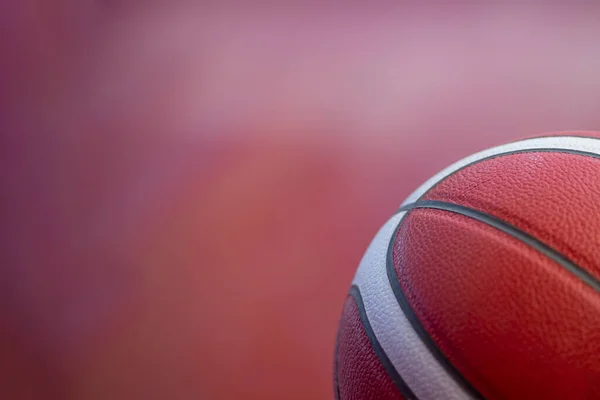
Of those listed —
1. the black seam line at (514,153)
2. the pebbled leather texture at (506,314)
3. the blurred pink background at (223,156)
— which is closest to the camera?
the pebbled leather texture at (506,314)

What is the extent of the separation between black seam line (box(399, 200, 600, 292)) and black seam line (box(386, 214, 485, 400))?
79mm

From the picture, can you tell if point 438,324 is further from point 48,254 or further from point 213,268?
point 48,254

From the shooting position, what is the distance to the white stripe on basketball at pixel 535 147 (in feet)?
1.51

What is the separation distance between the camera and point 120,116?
146 centimetres

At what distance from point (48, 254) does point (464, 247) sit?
1283mm

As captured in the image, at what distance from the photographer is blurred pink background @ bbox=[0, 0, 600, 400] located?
1.21 meters

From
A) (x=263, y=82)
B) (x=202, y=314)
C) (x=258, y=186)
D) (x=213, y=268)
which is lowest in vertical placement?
(x=202, y=314)

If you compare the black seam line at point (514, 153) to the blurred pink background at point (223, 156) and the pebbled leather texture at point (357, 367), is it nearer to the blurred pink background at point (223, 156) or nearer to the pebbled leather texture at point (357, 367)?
the pebbled leather texture at point (357, 367)

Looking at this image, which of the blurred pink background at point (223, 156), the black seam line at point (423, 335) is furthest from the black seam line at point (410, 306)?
the blurred pink background at point (223, 156)

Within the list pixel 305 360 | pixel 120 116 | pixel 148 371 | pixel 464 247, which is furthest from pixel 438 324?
pixel 120 116

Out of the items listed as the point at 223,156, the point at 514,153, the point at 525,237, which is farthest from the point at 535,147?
the point at 223,156

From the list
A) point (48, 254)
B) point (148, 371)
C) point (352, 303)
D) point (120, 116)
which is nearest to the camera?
point (352, 303)

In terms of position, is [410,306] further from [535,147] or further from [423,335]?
[535,147]

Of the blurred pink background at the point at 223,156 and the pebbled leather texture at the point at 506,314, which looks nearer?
the pebbled leather texture at the point at 506,314
